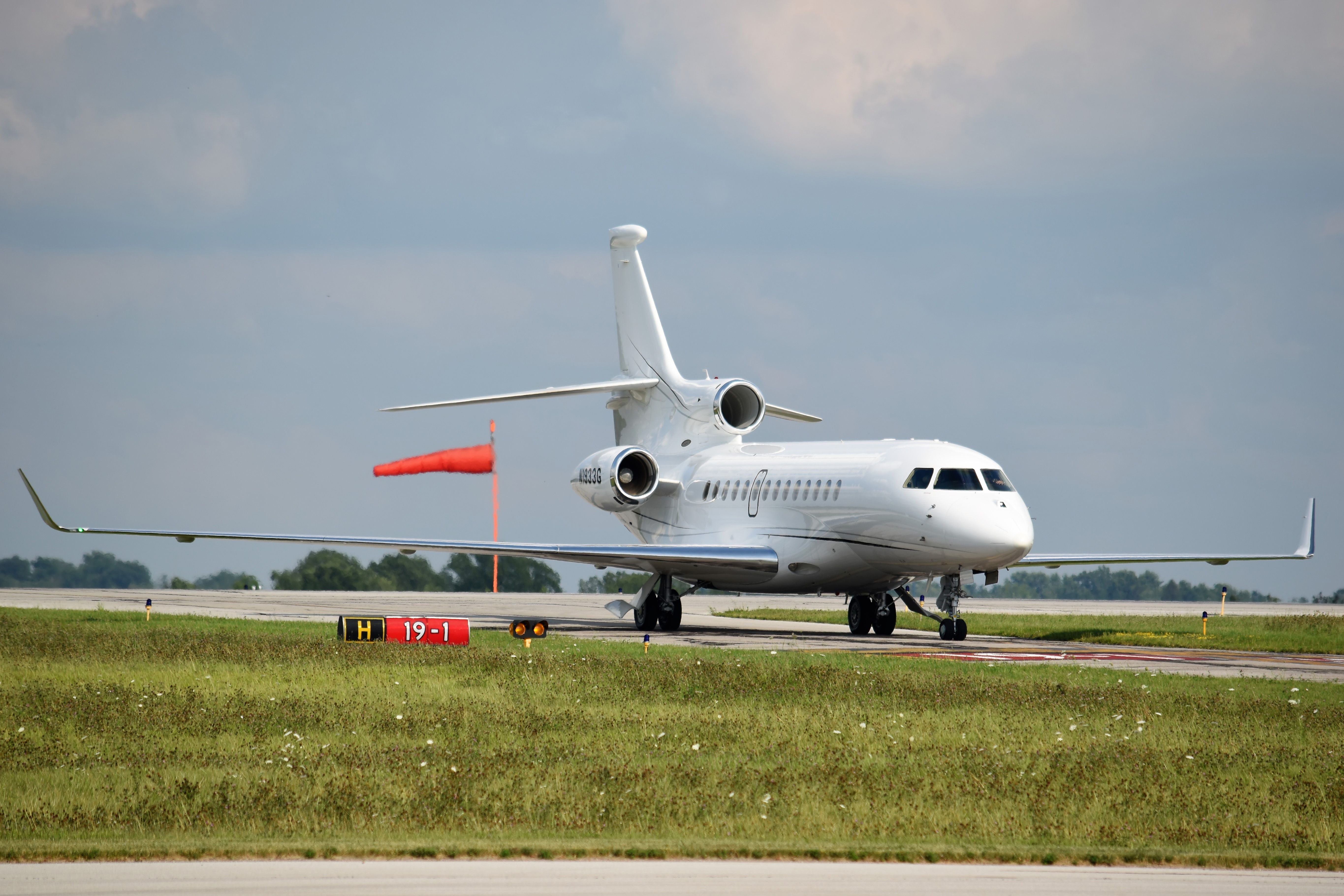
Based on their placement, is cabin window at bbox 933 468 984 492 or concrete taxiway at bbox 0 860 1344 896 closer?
concrete taxiway at bbox 0 860 1344 896

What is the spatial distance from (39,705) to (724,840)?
10.1 m

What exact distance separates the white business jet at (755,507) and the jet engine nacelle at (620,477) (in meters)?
0.05

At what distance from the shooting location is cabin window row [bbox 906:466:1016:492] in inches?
1193

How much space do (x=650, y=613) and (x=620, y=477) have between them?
3802mm

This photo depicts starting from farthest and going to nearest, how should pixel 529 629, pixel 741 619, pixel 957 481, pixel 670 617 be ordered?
pixel 741 619 → pixel 670 617 → pixel 957 481 → pixel 529 629

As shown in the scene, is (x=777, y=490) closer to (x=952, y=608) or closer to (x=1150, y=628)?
(x=952, y=608)

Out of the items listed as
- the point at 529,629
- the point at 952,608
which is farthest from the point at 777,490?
the point at 529,629

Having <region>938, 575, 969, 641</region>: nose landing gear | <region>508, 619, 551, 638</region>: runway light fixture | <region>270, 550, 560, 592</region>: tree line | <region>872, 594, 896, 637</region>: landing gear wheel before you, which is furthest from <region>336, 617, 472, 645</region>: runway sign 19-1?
<region>270, 550, 560, 592</region>: tree line

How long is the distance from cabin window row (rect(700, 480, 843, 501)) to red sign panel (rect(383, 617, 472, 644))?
30.5 ft

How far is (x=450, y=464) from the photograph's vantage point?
50.8 metres

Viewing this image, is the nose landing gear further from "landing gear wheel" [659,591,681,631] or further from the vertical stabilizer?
the vertical stabilizer

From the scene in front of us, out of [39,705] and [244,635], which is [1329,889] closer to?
[39,705]

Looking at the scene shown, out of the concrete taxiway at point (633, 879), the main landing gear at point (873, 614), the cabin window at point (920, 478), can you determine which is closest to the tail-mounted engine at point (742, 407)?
the main landing gear at point (873, 614)

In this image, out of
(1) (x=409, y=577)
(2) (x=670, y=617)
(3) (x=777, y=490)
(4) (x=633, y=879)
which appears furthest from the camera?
(1) (x=409, y=577)
